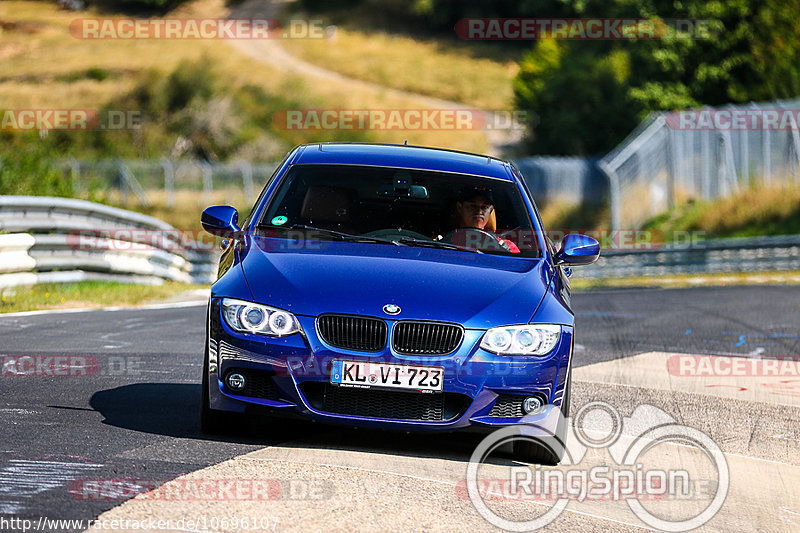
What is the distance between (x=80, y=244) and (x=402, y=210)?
339 inches

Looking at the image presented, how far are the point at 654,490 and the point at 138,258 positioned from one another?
42.3 feet

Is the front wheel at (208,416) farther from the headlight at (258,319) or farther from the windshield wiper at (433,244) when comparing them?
the windshield wiper at (433,244)

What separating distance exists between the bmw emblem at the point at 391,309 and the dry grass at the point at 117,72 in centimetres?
5689

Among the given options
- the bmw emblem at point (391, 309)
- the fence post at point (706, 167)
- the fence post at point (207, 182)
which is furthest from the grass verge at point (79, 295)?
the fence post at point (207, 182)

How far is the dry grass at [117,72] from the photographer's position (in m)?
68.9

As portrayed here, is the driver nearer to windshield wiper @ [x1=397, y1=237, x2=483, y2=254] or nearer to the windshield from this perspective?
the windshield

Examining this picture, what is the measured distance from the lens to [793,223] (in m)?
29.9

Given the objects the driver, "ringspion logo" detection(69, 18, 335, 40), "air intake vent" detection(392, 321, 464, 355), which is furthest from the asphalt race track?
"ringspion logo" detection(69, 18, 335, 40)

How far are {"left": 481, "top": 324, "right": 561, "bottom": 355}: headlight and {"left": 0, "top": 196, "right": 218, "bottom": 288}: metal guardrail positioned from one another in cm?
826

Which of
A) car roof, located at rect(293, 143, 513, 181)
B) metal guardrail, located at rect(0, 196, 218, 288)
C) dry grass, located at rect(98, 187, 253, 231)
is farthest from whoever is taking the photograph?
dry grass, located at rect(98, 187, 253, 231)

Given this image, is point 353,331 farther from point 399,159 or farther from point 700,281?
point 700,281

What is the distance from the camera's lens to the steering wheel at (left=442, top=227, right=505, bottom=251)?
745 cm

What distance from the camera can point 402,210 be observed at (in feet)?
25.5

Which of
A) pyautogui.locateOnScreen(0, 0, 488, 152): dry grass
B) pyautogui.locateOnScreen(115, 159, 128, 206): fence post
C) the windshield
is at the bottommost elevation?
pyautogui.locateOnScreen(115, 159, 128, 206): fence post
